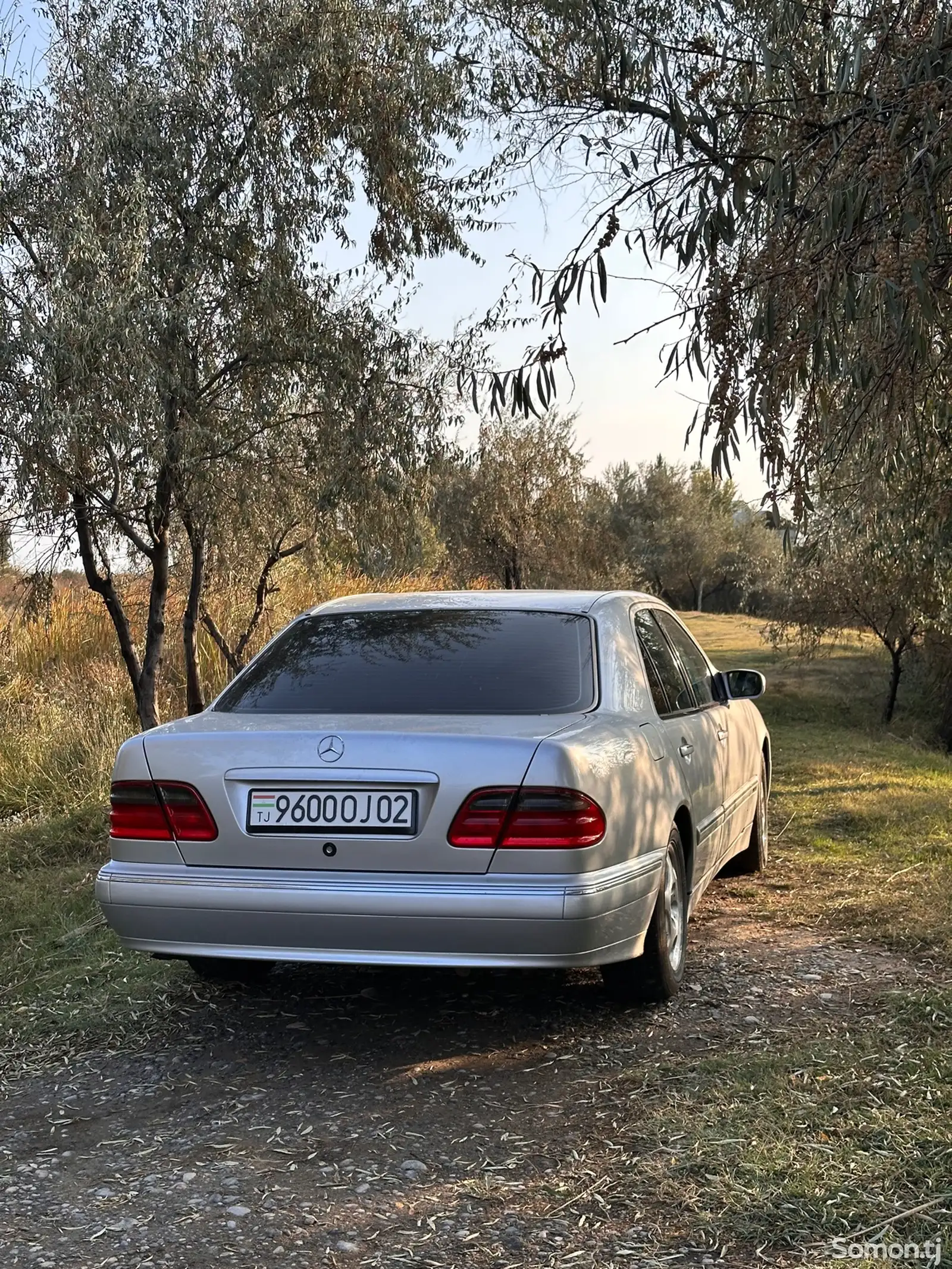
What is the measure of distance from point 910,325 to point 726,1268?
255 centimetres

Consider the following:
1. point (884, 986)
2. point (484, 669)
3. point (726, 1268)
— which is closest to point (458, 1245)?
point (726, 1268)

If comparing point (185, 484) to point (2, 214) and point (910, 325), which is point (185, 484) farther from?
point (910, 325)

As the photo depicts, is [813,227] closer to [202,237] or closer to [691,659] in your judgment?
[691,659]

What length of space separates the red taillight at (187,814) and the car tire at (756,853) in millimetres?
3643

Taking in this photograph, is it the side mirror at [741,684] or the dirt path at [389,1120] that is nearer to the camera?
the dirt path at [389,1120]

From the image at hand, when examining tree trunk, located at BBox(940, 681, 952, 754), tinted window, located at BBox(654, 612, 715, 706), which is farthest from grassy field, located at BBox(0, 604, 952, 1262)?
tree trunk, located at BBox(940, 681, 952, 754)

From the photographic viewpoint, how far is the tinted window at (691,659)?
5.87 m

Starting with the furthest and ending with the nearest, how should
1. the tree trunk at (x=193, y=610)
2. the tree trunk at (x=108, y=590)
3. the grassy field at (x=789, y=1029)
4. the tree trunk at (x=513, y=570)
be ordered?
the tree trunk at (x=513, y=570)
the tree trunk at (x=193, y=610)
the tree trunk at (x=108, y=590)
the grassy field at (x=789, y=1029)

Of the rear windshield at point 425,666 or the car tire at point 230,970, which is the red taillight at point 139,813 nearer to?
the rear windshield at point 425,666

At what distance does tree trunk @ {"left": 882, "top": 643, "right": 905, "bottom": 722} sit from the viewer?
18.9 m

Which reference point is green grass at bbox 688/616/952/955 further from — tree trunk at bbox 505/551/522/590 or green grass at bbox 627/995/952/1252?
tree trunk at bbox 505/551/522/590

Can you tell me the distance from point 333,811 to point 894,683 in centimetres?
1672

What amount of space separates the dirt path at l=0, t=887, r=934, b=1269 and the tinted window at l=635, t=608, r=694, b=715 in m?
1.11

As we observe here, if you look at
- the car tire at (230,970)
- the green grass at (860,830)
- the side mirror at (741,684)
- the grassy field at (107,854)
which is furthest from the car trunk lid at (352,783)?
the green grass at (860,830)
